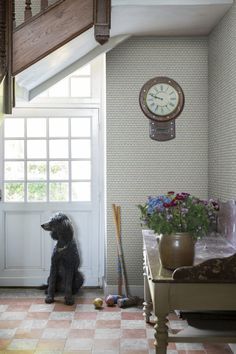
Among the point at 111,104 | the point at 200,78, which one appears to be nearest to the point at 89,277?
the point at 111,104

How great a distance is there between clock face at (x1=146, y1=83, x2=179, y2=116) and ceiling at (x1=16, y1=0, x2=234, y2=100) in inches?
20.3

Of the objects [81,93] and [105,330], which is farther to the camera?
[81,93]

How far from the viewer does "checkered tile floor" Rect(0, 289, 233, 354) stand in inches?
142

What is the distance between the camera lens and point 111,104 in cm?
489

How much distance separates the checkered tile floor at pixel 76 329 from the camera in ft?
11.9

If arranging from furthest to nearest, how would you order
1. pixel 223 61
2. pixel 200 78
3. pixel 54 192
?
pixel 54 192, pixel 200 78, pixel 223 61

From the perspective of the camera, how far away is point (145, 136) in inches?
192

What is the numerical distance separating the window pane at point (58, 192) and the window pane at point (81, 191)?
0.09 meters

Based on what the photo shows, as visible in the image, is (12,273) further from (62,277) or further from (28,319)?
(28,319)

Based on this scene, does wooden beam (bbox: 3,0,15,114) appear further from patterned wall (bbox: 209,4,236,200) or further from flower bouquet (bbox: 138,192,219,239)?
patterned wall (bbox: 209,4,236,200)

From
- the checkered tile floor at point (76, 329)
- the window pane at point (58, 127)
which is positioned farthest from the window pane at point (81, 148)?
the checkered tile floor at point (76, 329)

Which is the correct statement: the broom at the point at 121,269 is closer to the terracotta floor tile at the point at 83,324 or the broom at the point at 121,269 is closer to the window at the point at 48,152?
the terracotta floor tile at the point at 83,324

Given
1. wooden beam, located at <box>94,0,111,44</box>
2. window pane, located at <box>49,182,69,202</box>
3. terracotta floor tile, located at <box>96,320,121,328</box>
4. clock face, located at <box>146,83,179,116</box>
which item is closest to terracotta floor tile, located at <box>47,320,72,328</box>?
terracotta floor tile, located at <box>96,320,121,328</box>

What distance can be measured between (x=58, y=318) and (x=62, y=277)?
2.37ft
